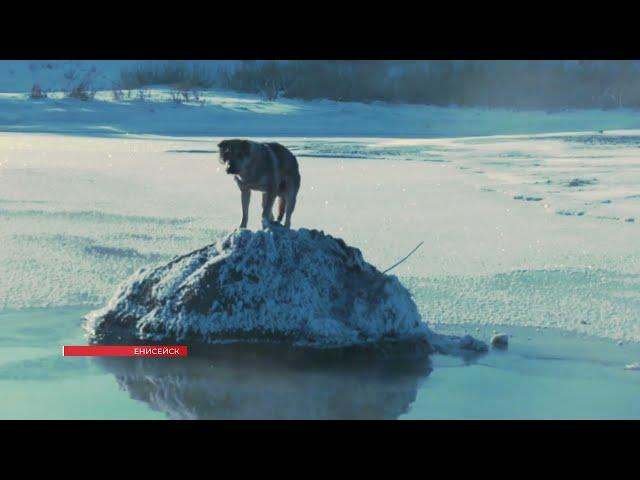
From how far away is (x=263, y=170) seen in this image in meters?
4.66

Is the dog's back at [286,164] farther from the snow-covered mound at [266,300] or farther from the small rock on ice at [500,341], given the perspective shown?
the small rock on ice at [500,341]

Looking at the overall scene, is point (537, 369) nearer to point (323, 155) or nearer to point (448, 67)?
point (323, 155)

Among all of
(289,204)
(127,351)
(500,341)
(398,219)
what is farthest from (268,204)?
(398,219)

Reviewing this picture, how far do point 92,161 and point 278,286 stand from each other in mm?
7370

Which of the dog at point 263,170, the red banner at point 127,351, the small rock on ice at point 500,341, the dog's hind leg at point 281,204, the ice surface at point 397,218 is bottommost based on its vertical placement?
the red banner at point 127,351

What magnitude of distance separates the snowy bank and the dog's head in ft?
1.25

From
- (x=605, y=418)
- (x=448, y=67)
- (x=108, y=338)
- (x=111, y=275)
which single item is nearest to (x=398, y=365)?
(x=605, y=418)

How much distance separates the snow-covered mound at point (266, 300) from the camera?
14.7 ft

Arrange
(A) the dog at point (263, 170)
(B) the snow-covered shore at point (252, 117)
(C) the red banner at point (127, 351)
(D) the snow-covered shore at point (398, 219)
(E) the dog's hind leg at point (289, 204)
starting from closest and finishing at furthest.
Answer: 1. (C) the red banner at point (127, 351)
2. (A) the dog at point (263, 170)
3. (E) the dog's hind leg at point (289, 204)
4. (D) the snow-covered shore at point (398, 219)
5. (B) the snow-covered shore at point (252, 117)

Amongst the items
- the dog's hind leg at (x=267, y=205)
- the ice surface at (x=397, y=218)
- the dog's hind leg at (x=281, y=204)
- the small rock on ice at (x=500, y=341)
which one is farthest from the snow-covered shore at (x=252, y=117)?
the small rock on ice at (x=500, y=341)

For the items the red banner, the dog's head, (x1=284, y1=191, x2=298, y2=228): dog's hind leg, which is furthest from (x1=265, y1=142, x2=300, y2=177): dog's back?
the red banner

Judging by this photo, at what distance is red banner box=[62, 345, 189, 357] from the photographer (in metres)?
4.38

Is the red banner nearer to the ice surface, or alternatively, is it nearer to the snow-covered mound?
Result: the snow-covered mound

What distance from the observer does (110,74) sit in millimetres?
23234
